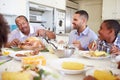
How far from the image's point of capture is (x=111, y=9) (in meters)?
4.32

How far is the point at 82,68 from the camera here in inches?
31.9

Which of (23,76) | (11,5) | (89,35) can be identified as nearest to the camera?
(23,76)

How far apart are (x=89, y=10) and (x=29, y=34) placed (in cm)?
341

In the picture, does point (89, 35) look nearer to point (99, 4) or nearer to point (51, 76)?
point (51, 76)

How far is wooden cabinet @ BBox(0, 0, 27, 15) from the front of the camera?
2.34 meters

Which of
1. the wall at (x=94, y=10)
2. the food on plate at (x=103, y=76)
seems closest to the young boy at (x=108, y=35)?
the food on plate at (x=103, y=76)

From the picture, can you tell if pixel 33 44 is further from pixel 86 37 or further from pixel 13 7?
pixel 13 7

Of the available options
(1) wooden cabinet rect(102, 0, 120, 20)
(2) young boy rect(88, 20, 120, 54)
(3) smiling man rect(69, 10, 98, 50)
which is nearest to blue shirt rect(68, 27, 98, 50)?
(3) smiling man rect(69, 10, 98, 50)

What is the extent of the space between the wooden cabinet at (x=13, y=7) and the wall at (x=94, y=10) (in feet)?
9.23

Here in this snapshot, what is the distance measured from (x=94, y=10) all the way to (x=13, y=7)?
310 centimetres

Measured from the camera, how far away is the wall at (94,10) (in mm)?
4922

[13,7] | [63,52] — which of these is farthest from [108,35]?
[13,7]

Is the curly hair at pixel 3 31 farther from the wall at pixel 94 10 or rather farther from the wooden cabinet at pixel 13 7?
the wall at pixel 94 10

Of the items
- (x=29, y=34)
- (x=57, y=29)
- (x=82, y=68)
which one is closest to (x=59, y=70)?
(x=82, y=68)
